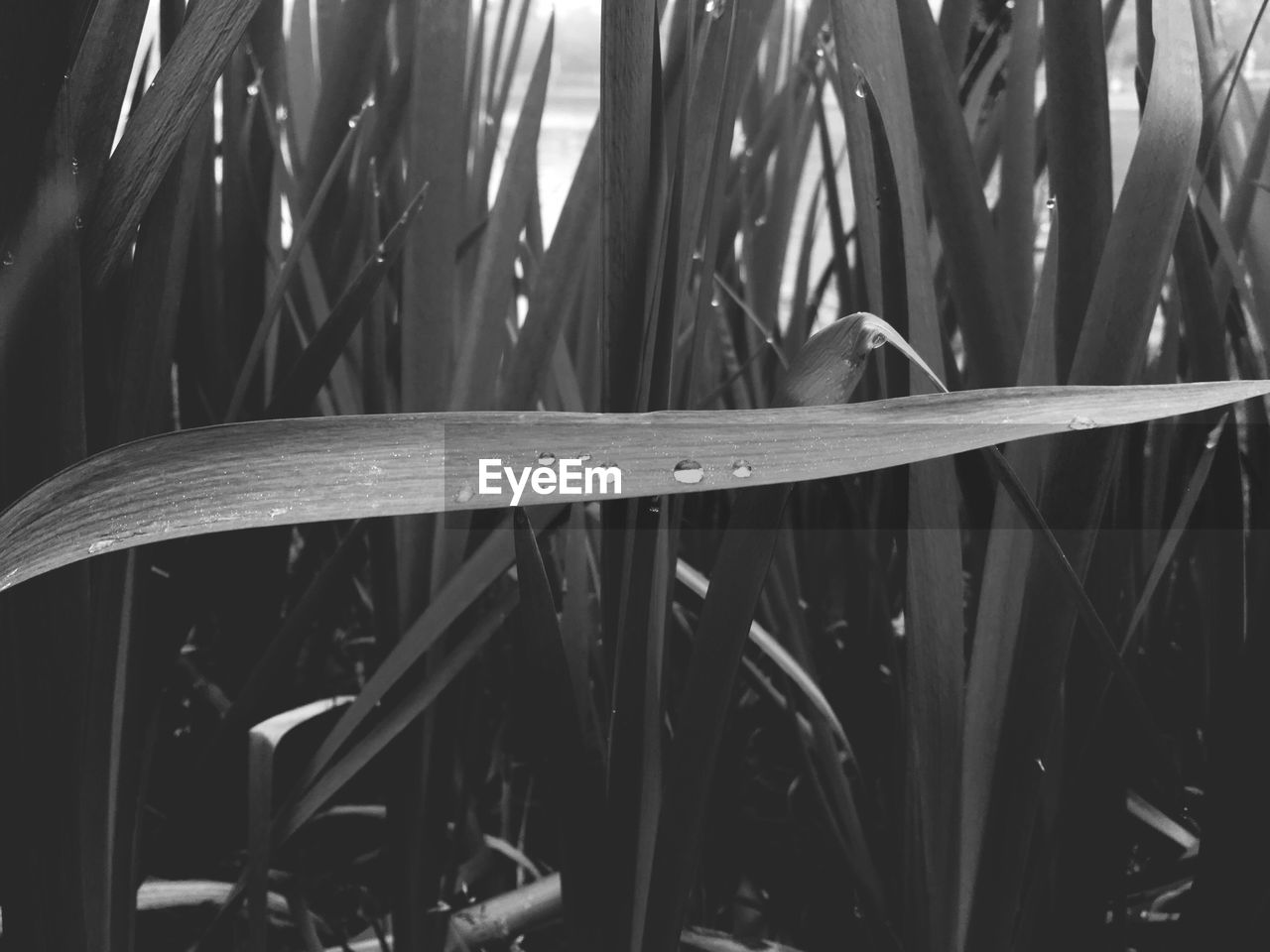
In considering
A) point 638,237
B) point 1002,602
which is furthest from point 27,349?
point 1002,602

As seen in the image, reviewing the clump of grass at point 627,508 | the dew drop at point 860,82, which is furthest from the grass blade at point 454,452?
the dew drop at point 860,82

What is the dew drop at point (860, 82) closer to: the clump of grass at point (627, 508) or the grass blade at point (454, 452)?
the clump of grass at point (627, 508)

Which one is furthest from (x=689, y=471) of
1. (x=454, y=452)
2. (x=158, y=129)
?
(x=158, y=129)

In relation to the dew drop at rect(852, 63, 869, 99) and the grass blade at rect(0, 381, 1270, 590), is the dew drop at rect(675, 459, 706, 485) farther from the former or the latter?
the dew drop at rect(852, 63, 869, 99)

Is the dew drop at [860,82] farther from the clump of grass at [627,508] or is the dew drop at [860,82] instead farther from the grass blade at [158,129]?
the grass blade at [158,129]

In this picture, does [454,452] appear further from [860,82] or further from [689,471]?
Result: [860,82]

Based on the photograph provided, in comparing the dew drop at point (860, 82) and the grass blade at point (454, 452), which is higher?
the dew drop at point (860, 82)

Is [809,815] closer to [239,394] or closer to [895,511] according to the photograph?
[895,511]

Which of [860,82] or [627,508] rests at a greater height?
[860,82]
